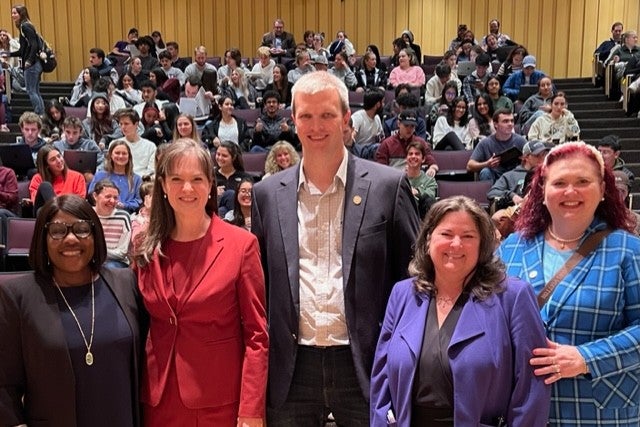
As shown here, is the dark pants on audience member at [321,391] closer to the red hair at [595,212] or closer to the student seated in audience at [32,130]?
the red hair at [595,212]

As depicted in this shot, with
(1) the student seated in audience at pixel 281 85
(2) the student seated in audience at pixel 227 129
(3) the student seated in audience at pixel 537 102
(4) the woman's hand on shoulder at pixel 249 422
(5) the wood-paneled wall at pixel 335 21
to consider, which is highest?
(5) the wood-paneled wall at pixel 335 21

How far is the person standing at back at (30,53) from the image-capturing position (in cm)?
963

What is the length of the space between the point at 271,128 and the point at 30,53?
4144mm

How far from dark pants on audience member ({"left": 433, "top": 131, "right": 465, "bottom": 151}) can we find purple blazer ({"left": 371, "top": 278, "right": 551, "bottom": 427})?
5967mm

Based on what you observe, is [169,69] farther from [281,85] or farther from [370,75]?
[370,75]

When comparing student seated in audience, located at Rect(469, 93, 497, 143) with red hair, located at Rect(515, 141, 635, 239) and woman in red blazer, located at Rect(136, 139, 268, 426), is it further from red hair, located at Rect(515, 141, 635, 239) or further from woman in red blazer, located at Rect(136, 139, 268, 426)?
woman in red blazer, located at Rect(136, 139, 268, 426)

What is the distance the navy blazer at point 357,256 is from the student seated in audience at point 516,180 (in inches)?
A: 146

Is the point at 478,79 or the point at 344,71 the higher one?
the point at 344,71

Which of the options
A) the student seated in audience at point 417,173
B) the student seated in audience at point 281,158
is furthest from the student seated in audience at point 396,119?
the student seated in audience at point 281,158

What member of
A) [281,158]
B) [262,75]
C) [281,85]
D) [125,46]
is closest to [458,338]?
[281,158]

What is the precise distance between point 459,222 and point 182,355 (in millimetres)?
845

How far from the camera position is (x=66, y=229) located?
1.95m

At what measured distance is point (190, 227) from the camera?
79.8 inches

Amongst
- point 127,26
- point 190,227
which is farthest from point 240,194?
point 127,26
